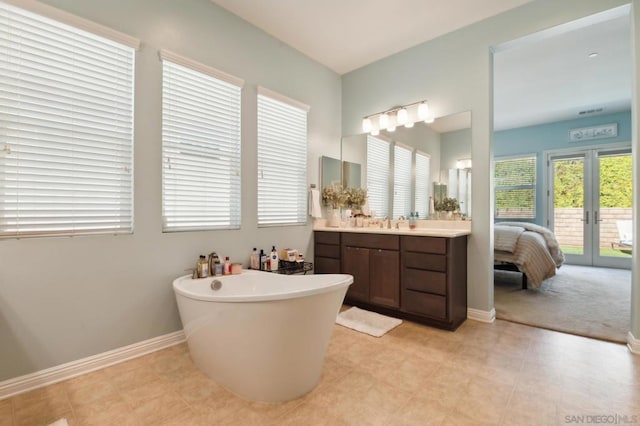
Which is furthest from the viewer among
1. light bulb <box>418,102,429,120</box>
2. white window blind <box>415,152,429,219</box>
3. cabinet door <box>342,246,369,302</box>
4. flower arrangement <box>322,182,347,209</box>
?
flower arrangement <box>322,182,347,209</box>

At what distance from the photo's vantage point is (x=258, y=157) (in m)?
3.07

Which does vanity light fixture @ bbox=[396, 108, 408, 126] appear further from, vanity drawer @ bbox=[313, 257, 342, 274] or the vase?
vanity drawer @ bbox=[313, 257, 342, 274]

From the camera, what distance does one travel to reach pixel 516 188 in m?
6.38

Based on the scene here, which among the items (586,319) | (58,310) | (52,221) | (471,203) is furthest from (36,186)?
(586,319)

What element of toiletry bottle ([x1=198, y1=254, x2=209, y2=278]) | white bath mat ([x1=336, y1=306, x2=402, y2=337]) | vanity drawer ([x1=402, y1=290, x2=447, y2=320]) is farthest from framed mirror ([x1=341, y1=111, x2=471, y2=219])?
toiletry bottle ([x1=198, y1=254, x2=209, y2=278])

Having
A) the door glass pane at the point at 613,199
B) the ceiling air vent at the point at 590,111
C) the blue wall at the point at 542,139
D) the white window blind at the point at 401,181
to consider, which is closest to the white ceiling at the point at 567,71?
the ceiling air vent at the point at 590,111

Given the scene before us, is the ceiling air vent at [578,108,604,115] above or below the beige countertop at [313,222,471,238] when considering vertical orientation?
above

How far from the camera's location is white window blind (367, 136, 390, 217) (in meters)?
3.71

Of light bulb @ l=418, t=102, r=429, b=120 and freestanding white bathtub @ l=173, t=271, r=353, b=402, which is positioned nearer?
freestanding white bathtub @ l=173, t=271, r=353, b=402

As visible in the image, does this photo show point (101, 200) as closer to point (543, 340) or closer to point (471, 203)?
point (471, 203)

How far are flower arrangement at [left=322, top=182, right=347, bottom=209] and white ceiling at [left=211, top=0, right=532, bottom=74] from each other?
161 cm

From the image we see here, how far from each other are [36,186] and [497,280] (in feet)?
17.9

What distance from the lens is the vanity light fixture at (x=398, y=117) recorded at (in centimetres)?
330

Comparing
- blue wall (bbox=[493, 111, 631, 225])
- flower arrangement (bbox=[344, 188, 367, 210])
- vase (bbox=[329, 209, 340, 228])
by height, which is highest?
blue wall (bbox=[493, 111, 631, 225])
